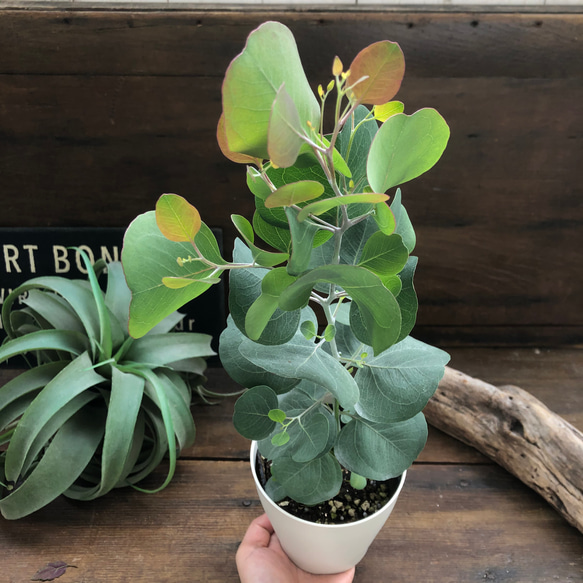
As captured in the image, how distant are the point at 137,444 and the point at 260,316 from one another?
1.42ft

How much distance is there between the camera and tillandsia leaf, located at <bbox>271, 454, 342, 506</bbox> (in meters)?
0.47

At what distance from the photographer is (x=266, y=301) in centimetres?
36

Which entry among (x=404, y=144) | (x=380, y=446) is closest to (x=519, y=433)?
(x=380, y=446)

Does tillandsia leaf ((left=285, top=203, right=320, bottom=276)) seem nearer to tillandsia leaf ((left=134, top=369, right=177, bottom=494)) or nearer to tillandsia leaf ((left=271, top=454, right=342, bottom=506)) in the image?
tillandsia leaf ((left=271, top=454, right=342, bottom=506))

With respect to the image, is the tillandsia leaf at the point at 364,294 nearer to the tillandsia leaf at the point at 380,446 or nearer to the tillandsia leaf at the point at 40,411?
the tillandsia leaf at the point at 380,446

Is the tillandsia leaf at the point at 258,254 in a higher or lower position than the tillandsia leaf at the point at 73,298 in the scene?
higher

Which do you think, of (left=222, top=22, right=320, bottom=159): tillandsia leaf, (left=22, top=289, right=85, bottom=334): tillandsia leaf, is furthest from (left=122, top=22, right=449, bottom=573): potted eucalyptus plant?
(left=22, top=289, right=85, bottom=334): tillandsia leaf

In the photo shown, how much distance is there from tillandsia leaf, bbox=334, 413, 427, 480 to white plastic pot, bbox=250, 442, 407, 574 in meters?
0.06

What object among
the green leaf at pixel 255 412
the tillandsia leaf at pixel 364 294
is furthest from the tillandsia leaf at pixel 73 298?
the tillandsia leaf at pixel 364 294

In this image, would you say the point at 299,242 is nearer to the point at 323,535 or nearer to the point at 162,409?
the point at 323,535

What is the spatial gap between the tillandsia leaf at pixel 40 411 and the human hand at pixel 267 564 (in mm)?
271

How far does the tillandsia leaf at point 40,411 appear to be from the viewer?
0.62 metres

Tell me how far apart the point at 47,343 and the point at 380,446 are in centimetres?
46

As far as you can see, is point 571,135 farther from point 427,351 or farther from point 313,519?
point 313,519
